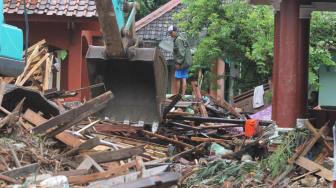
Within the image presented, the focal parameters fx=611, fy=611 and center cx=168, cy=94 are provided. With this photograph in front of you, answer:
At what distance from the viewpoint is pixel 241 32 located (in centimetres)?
1850

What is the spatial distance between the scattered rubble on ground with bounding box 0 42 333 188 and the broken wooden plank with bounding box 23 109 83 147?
0.05 ft

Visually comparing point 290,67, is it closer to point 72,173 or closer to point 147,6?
point 72,173

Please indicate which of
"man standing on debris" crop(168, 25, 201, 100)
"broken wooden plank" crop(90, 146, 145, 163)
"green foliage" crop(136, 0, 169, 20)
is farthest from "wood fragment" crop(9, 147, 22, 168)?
"green foliage" crop(136, 0, 169, 20)

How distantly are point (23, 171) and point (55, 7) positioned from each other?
Answer: 888 cm

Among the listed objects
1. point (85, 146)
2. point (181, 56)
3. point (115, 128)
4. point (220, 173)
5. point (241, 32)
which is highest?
point (241, 32)

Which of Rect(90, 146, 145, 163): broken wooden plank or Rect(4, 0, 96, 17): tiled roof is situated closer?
Rect(90, 146, 145, 163): broken wooden plank

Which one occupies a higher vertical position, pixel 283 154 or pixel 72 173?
pixel 72 173

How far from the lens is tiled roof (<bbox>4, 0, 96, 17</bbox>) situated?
48.7 ft

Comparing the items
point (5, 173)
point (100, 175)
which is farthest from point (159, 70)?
point (5, 173)

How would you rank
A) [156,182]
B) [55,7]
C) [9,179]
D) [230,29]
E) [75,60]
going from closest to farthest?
[156,182] < [9,179] < [55,7] < [75,60] < [230,29]

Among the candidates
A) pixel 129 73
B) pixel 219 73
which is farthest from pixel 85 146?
pixel 219 73

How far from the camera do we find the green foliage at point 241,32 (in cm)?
1786

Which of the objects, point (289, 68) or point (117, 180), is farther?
point (289, 68)

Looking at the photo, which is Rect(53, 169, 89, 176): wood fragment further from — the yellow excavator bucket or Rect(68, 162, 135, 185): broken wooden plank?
the yellow excavator bucket
